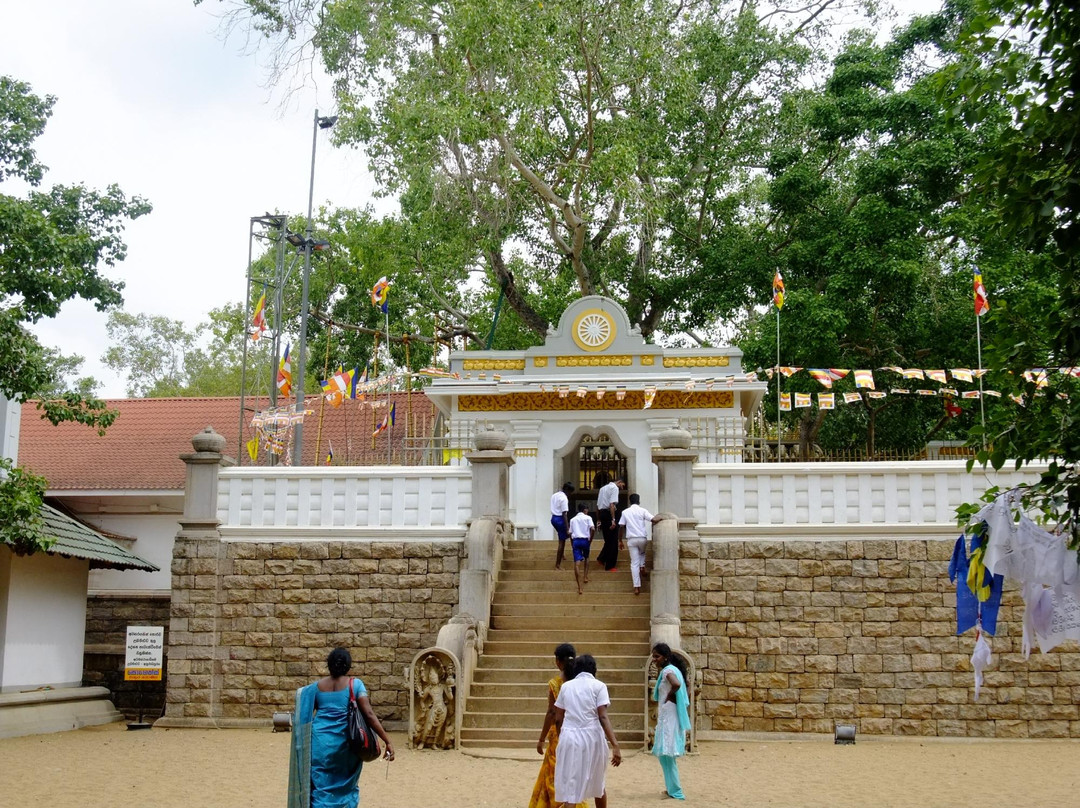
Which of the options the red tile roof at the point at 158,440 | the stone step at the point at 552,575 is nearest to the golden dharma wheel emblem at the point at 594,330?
the red tile roof at the point at 158,440

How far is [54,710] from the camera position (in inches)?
591

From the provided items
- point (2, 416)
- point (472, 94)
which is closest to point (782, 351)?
point (472, 94)

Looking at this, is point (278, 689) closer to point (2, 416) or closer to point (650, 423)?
point (2, 416)

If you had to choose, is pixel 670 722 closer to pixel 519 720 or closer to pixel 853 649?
pixel 519 720

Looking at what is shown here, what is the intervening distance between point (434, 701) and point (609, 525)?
420 cm

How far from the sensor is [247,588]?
14.8m

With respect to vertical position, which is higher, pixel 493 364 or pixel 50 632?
pixel 493 364

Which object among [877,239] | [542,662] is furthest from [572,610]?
[877,239]

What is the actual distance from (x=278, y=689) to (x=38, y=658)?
11.1 feet

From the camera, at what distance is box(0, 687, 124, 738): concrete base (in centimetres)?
1406

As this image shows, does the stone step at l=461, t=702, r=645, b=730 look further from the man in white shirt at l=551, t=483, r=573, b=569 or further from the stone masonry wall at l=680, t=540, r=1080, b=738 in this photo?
the man in white shirt at l=551, t=483, r=573, b=569

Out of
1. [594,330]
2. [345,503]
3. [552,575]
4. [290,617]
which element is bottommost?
[290,617]

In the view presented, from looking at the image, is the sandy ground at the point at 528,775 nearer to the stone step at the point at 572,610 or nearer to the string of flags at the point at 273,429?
the stone step at the point at 572,610

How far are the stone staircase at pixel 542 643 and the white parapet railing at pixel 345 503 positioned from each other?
1146mm
